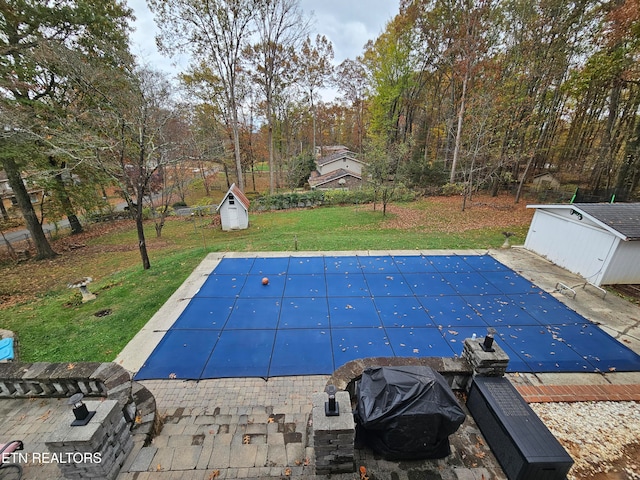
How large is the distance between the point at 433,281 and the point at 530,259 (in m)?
4.61

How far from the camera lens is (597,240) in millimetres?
8273

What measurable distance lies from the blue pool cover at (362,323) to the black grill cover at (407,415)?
241 centimetres

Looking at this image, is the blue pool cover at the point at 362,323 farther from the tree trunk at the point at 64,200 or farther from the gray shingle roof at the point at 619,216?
the tree trunk at the point at 64,200

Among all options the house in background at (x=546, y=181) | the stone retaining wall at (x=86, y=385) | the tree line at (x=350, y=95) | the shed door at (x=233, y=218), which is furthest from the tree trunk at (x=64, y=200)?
the house in background at (x=546, y=181)

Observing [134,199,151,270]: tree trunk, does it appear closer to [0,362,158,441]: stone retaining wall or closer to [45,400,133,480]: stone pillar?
[0,362,158,441]: stone retaining wall

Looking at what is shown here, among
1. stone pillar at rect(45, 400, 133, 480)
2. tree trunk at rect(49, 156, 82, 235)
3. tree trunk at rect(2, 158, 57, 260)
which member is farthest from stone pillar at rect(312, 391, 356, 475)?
tree trunk at rect(49, 156, 82, 235)

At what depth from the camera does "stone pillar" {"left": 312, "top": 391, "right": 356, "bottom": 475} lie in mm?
2795

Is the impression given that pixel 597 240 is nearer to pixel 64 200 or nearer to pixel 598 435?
pixel 598 435

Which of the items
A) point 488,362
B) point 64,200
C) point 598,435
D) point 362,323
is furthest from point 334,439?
point 64,200

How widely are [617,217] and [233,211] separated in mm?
17416

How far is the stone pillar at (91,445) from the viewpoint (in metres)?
2.72

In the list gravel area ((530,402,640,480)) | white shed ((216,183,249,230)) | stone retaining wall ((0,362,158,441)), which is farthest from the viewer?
white shed ((216,183,249,230))

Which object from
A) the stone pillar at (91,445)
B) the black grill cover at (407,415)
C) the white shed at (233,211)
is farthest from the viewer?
the white shed at (233,211)

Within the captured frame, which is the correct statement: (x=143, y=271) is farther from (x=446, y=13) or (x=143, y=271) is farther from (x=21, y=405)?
(x=446, y=13)
